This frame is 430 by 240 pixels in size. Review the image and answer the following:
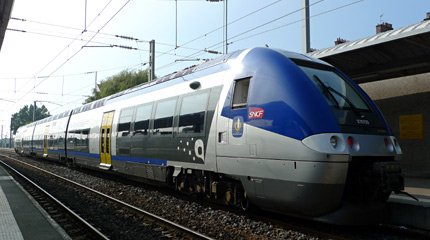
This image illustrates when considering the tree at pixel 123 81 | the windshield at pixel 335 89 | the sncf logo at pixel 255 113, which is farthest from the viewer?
the tree at pixel 123 81

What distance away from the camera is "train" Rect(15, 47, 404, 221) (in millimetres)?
6141

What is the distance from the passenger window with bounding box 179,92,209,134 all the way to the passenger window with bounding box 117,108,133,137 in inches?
146

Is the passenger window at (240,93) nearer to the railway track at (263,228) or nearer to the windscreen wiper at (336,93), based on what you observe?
the windscreen wiper at (336,93)

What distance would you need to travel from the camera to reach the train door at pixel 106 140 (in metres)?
14.4

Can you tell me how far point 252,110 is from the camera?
7.06 m

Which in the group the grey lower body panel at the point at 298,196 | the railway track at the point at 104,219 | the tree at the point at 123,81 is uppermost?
the tree at the point at 123,81

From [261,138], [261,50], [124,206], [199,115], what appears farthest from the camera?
[124,206]

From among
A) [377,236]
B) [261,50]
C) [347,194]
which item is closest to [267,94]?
[261,50]

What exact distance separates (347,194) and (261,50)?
9.77 feet

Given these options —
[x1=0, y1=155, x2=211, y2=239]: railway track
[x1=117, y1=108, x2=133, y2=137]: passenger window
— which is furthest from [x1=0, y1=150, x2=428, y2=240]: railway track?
[x1=117, y1=108, x2=133, y2=137]: passenger window

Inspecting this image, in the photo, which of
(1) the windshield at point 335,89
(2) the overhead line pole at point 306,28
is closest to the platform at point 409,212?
(1) the windshield at point 335,89

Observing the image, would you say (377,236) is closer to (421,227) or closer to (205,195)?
(421,227)

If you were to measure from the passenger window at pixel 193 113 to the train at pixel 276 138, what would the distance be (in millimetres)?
23

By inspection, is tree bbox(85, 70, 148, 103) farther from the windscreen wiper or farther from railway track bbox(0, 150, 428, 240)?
the windscreen wiper
